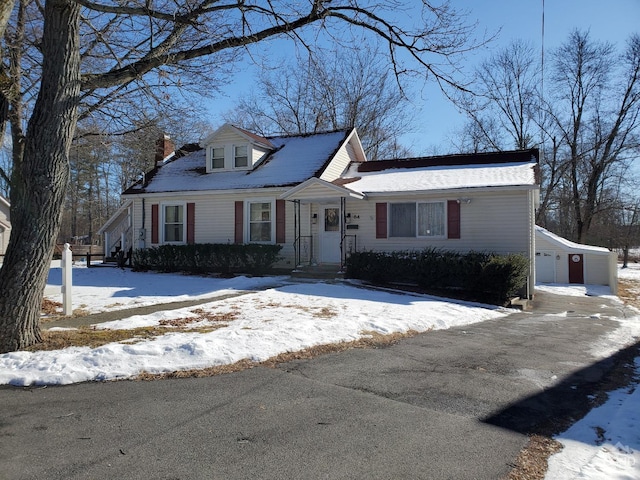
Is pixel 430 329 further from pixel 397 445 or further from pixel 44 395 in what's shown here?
pixel 44 395

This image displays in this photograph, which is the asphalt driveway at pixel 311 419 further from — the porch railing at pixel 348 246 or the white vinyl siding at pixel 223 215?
the white vinyl siding at pixel 223 215

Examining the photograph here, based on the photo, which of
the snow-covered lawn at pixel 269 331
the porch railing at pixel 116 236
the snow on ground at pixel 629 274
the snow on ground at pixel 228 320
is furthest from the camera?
the snow on ground at pixel 629 274

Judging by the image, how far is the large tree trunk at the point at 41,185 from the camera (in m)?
6.28

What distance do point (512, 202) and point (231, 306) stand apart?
9267mm

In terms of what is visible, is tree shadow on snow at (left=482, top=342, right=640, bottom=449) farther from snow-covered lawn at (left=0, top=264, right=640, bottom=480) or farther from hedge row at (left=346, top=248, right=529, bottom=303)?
hedge row at (left=346, top=248, right=529, bottom=303)

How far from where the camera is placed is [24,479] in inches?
122

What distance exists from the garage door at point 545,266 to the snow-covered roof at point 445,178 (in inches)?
197

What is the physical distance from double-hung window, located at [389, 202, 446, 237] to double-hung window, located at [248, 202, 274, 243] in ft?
15.7

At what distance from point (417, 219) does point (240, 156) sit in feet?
27.0

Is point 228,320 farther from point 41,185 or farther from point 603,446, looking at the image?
point 603,446

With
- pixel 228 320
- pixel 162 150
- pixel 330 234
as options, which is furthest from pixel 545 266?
pixel 162 150

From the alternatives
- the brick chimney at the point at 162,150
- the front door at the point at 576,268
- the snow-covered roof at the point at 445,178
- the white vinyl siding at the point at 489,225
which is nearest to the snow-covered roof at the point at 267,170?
the brick chimney at the point at 162,150

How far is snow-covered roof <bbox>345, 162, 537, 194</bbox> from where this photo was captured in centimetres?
1446

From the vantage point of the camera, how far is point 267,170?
18.5 m
